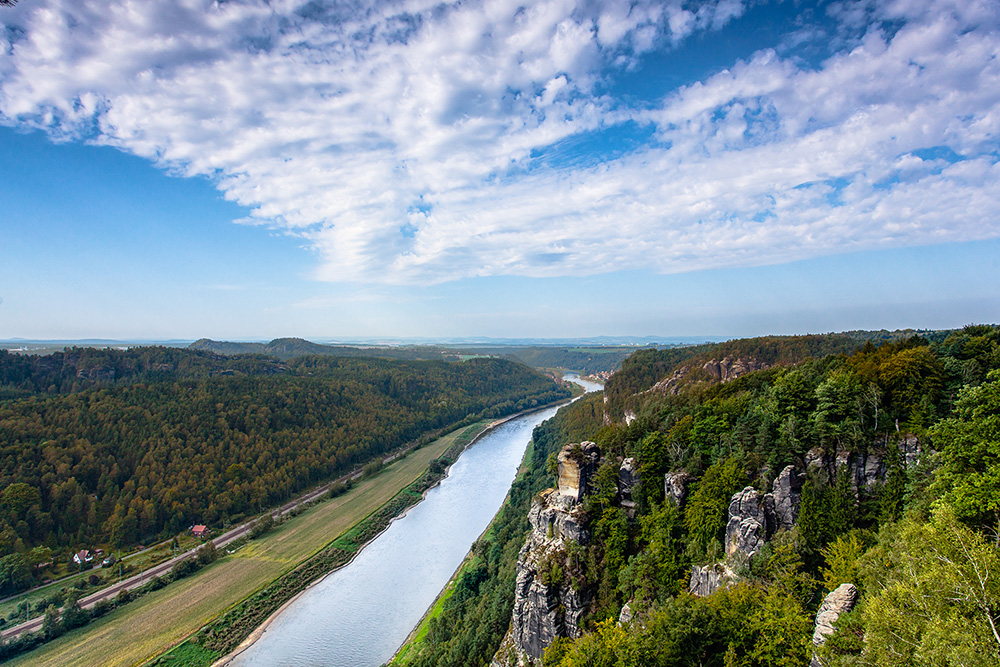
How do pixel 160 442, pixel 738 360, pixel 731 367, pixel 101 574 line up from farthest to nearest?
pixel 160 442, pixel 738 360, pixel 731 367, pixel 101 574

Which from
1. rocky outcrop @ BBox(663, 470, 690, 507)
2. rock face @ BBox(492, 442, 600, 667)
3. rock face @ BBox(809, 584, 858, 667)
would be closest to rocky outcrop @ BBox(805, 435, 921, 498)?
rocky outcrop @ BBox(663, 470, 690, 507)

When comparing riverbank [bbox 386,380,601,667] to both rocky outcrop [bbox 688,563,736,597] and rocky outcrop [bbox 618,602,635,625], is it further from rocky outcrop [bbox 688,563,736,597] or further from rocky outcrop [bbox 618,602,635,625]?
rocky outcrop [bbox 688,563,736,597]

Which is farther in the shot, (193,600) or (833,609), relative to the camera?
(193,600)

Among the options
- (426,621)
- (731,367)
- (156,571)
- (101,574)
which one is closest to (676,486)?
(426,621)

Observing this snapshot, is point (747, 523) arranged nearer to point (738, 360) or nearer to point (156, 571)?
point (738, 360)

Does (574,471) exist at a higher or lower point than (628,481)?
higher

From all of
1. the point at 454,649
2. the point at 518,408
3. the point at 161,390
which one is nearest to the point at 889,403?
the point at 454,649
